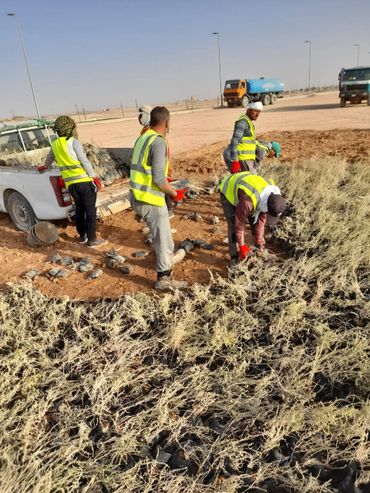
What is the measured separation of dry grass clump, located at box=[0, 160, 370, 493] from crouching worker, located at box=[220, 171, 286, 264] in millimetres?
442

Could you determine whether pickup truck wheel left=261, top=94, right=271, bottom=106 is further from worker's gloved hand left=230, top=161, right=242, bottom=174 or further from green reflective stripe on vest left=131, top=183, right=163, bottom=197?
green reflective stripe on vest left=131, top=183, right=163, bottom=197

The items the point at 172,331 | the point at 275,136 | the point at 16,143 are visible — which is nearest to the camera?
the point at 172,331

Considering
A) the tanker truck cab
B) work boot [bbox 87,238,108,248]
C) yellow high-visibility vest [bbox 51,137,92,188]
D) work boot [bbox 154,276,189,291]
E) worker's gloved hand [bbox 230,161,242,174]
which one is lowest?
work boot [bbox 154,276,189,291]

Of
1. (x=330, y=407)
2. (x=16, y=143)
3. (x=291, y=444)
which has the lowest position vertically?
(x=291, y=444)

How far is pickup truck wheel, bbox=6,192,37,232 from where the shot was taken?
5066 millimetres

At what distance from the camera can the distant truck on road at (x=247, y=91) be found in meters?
33.3

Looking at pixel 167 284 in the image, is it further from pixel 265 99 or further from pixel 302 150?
pixel 265 99

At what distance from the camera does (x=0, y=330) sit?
124 inches

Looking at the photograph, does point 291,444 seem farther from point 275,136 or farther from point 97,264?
point 275,136

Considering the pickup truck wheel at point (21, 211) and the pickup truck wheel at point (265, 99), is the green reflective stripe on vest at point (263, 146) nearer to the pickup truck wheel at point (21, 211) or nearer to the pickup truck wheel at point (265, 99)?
the pickup truck wheel at point (21, 211)

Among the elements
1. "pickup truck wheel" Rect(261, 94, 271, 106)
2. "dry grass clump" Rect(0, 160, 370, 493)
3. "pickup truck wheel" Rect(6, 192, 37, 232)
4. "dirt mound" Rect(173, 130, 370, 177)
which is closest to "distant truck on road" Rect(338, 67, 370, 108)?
"pickup truck wheel" Rect(261, 94, 271, 106)

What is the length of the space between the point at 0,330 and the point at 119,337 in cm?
114

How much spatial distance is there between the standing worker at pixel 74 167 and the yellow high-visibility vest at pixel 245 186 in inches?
69.0

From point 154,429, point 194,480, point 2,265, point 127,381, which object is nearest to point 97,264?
point 2,265
